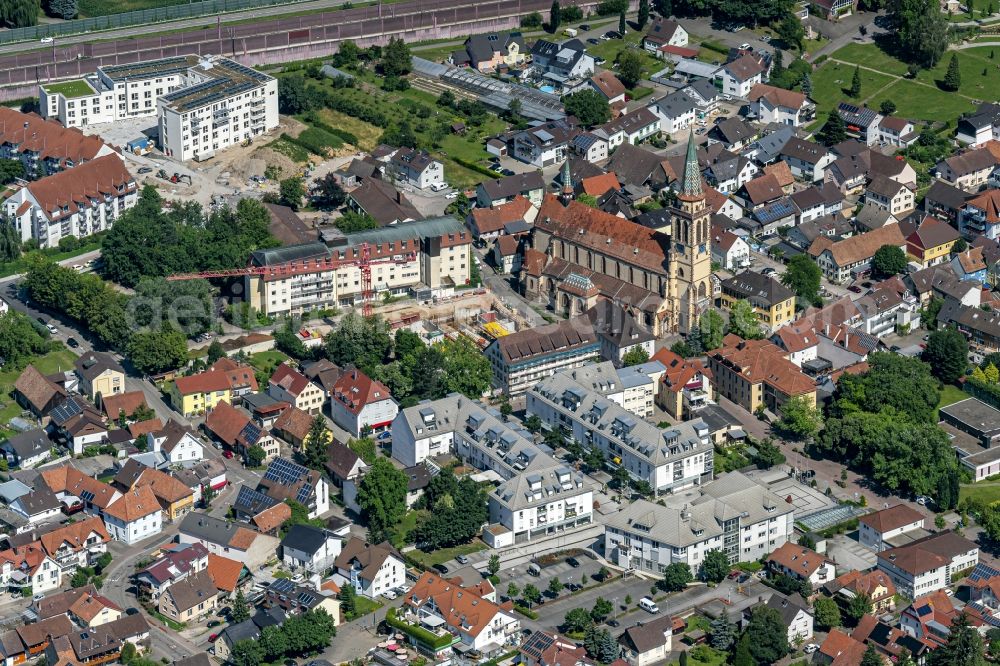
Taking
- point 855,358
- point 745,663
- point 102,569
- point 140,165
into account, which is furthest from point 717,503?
point 140,165

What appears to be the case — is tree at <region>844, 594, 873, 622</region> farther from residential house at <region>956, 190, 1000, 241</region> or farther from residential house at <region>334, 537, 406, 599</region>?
residential house at <region>956, 190, 1000, 241</region>

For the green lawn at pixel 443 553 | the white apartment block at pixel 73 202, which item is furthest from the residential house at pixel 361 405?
the white apartment block at pixel 73 202

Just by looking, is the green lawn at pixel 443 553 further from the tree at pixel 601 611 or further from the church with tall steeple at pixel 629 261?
the church with tall steeple at pixel 629 261

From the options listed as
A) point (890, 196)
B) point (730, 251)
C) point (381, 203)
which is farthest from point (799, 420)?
point (381, 203)

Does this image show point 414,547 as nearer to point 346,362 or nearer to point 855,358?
point 346,362

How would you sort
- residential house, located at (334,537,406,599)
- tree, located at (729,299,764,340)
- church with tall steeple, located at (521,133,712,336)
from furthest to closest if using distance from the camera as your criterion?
tree, located at (729,299,764,340) < church with tall steeple, located at (521,133,712,336) < residential house, located at (334,537,406,599)

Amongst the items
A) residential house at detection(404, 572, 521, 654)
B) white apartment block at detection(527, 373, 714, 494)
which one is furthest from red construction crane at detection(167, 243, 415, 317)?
residential house at detection(404, 572, 521, 654)
